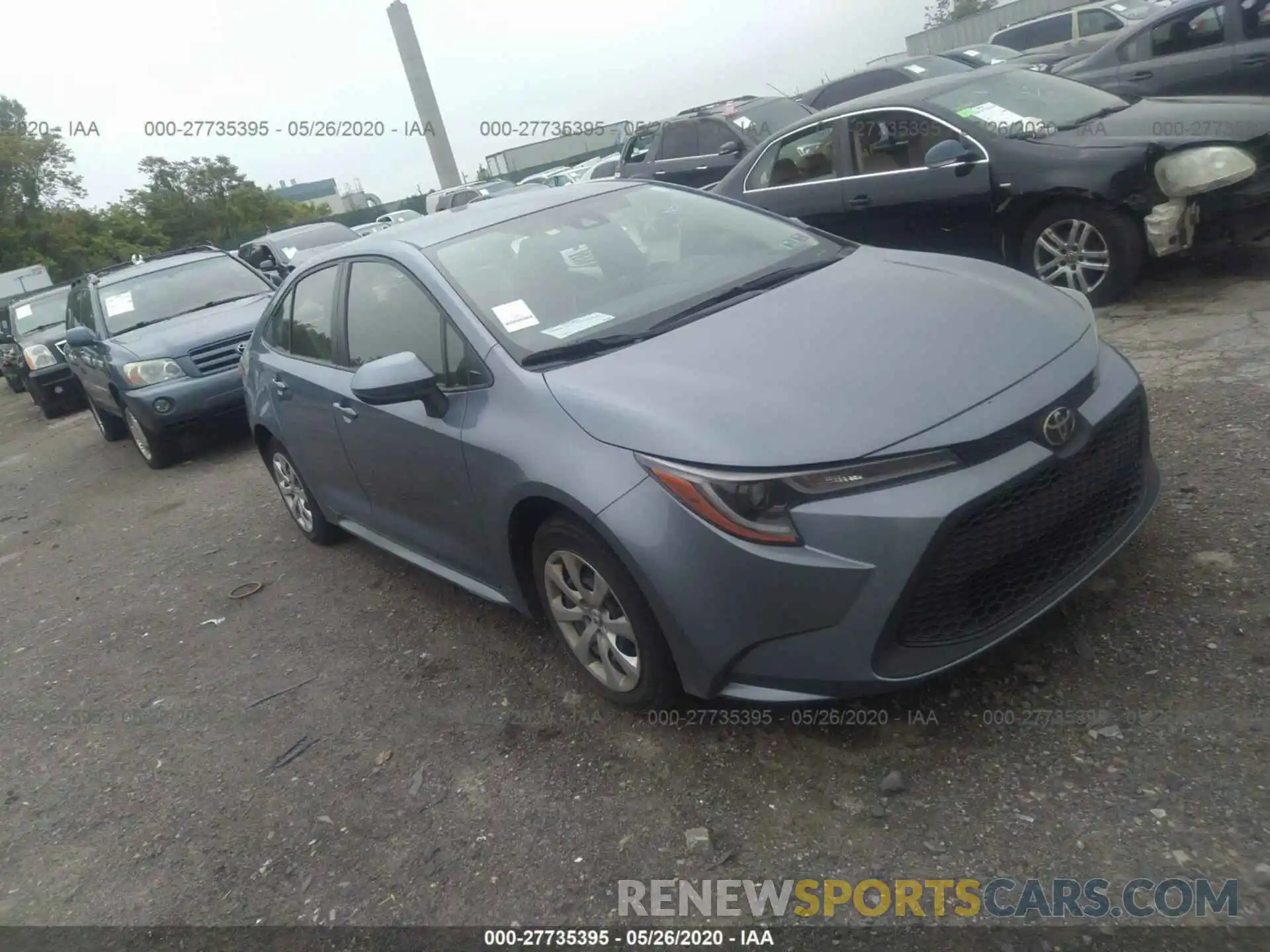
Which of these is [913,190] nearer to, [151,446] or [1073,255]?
[1073,255]

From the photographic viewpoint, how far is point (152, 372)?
8375 millimetres

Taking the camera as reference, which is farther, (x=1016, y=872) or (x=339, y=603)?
(x=339, y=603)

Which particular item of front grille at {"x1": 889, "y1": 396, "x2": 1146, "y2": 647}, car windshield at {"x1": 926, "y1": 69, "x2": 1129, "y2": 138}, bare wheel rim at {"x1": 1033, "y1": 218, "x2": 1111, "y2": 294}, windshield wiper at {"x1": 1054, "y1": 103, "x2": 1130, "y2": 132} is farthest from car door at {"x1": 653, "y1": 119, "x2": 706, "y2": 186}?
front grille at {"x1": 889, "y1": 396, "x2": 1146, "y2": 647}

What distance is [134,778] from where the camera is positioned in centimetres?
387

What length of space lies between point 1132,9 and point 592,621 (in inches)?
787

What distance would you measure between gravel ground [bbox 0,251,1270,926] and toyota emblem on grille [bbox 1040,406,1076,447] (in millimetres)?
758

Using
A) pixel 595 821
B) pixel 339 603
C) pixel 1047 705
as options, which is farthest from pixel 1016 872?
pixel 339 603

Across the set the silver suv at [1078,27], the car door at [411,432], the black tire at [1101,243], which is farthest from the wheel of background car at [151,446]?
the silver suv at [1078,27]

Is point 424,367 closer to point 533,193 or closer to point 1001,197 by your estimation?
point 533,193

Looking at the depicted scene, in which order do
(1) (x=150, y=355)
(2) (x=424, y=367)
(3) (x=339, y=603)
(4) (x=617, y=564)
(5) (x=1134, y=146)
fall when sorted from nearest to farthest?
(4) (x=617, y=564) → (2) (x=424, y=367) → (3) (x=339, y=603) → (5) (x=1134, y=146) → (1) (x=150, y=355)

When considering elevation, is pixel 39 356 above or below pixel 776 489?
above

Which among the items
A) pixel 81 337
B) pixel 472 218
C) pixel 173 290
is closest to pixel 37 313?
pixel 173 290

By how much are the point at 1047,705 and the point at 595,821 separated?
1.36 m

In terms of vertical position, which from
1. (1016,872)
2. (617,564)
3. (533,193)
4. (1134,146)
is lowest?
(1016,872)
